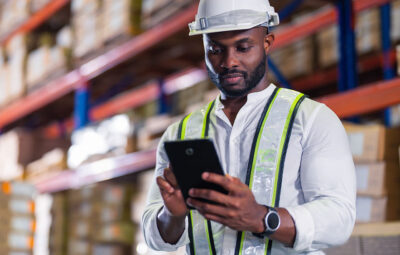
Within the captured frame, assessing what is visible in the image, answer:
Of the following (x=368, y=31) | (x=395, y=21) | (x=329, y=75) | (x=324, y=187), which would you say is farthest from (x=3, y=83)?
(x=324, y=187)

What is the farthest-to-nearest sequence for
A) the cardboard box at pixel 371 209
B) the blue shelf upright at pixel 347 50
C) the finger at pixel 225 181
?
the blue shelf upright at pixel 347 50 < the cardboard box at pixel 371 209 < the finger at pixel 225 181

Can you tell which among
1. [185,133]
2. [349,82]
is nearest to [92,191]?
[349,82]

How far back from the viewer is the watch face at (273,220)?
56.1 inches

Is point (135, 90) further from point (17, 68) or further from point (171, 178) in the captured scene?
point (171, 178)

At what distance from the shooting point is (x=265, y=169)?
5.09 feet

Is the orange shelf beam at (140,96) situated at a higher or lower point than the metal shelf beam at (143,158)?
higher

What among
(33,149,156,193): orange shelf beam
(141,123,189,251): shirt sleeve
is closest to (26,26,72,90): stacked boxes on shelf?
(33,149,156,193): orange shelf beam

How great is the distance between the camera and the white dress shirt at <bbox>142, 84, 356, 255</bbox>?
1.47 meters

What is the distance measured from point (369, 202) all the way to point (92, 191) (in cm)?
311

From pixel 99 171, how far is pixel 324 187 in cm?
458

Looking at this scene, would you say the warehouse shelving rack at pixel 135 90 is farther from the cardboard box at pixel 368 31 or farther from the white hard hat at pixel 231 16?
the white hard hat at pixel 231 16

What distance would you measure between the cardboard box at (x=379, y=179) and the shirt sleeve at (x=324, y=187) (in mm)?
1949

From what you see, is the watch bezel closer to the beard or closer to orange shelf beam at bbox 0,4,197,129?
the beard

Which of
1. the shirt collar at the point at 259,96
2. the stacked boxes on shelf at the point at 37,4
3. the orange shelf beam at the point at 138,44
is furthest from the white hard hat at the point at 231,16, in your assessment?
the stacked boxes on shelf at the point at 37,4
